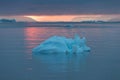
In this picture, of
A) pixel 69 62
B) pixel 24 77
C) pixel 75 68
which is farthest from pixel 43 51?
pixel 24 77

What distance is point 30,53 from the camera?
20344 millimetres

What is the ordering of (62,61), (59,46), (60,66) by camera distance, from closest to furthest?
(60,66), (62,61), (59,46)

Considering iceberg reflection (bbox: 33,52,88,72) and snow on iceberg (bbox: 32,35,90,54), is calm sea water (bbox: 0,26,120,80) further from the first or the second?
snow on iceberg (bbox: 32,35,90,54)

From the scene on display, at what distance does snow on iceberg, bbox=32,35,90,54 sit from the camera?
18969mm

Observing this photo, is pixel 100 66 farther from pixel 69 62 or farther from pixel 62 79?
pixel 62 79

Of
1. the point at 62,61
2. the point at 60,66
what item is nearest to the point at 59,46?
the point at 62,61

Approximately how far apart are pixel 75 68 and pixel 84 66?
539 mm

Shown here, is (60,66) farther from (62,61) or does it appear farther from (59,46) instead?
(59,46)

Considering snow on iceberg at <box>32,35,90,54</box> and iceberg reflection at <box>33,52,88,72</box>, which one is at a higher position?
snow on iceberg at <box>32,35,90,54</box>

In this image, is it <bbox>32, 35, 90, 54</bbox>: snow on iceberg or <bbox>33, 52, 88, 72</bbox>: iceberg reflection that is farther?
<bbox>32, 35, 90, 54</bbox>: snow on iceberg

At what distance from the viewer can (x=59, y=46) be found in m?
19.2

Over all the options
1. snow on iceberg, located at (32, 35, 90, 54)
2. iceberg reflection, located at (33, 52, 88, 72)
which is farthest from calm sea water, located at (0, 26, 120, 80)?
snow on iceberg, located at (32, 35, 90, 54)

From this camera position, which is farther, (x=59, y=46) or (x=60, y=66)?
(x=59, y=46)

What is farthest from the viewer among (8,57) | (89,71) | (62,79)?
(8,57)
